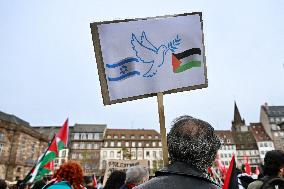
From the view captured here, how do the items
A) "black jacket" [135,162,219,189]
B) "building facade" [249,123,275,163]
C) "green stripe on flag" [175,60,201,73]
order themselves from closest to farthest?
"black jacket" [135,162,219,189] < "green stripe on flag" [175,60,201,73] < "building facade" [249,123,275,163]

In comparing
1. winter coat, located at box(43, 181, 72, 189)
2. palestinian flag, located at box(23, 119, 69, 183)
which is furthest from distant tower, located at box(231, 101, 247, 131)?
winter coat, located at box(43, 181, 72, 189)

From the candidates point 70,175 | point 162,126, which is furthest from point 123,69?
point 70,175

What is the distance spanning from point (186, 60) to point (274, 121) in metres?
86.0

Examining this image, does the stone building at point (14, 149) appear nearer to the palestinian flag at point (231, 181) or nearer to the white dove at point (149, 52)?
the white dove at point (149, 52)

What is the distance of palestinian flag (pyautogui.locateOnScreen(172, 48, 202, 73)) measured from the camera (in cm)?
355

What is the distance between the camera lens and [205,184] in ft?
6.49

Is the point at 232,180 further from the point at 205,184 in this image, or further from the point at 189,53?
the point at 189,53

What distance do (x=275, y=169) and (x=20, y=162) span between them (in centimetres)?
5619

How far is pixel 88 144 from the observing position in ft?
267

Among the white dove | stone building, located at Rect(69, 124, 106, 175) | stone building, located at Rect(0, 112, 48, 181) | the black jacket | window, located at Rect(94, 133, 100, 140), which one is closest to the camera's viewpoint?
the black jacket

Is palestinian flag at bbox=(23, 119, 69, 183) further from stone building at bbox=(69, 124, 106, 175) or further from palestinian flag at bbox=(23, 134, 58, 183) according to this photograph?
stone building at bbox=(69, 124, 106, 175)

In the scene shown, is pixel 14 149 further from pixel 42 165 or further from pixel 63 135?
pixel 42 165

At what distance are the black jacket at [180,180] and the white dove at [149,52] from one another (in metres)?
1.60

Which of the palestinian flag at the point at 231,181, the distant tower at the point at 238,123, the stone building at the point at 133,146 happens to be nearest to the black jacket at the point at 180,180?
the palestinian flag at the point at 231,181
